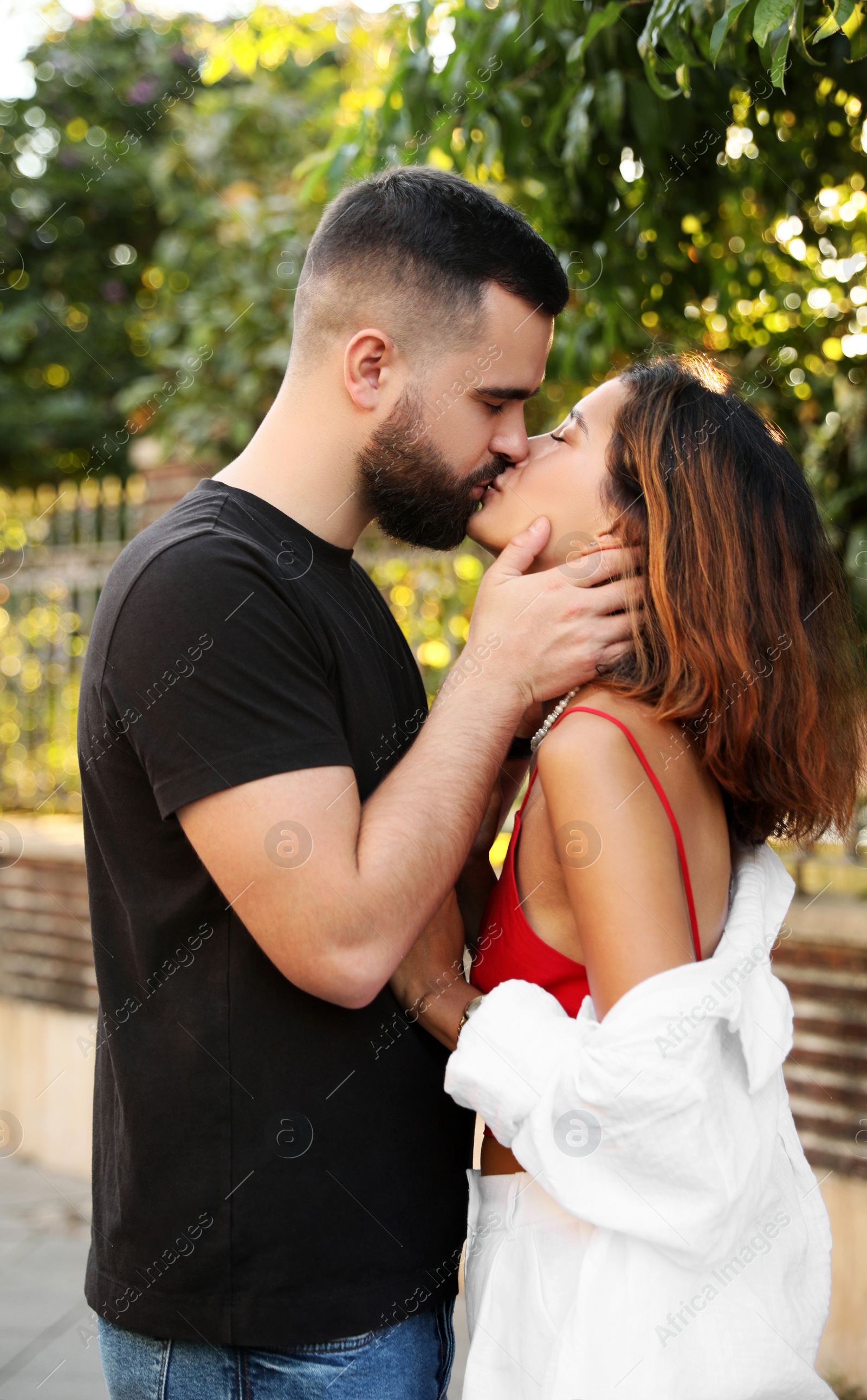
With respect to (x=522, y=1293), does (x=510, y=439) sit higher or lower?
higher

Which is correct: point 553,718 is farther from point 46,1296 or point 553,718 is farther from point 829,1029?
point 46,1296

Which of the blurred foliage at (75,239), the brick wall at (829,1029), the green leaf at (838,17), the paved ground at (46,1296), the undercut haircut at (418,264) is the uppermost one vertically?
the blurred foliage at (75,239)

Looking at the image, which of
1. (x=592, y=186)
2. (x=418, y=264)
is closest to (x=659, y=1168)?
(x=418, y=264)

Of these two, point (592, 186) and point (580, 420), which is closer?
point (580, 420)

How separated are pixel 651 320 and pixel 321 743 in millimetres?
2912

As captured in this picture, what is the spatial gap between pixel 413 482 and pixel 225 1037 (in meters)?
0.92

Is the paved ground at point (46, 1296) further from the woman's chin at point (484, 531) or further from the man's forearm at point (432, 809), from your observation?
the woman's chin at point (484, 531)

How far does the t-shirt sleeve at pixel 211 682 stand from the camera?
1408 millimetres

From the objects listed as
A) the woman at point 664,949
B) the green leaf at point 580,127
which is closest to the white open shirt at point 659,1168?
the woman at point 664,949

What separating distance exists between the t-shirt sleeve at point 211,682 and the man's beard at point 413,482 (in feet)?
1.28

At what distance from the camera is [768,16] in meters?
1.63

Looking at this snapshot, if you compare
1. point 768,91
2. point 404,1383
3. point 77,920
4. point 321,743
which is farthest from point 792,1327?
point 77,920

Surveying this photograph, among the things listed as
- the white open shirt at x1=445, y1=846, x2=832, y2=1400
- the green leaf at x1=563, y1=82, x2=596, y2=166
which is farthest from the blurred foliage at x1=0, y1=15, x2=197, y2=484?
the white open shirt at x1=445, y1=846, x2=832, y2=1400

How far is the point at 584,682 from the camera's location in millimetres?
1691
